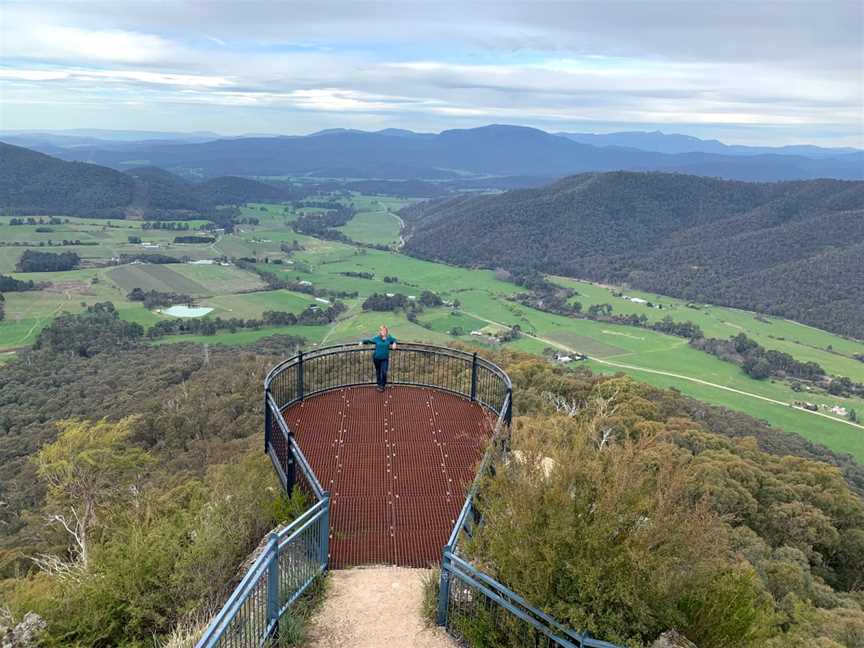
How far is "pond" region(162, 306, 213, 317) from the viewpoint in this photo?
80812 mm

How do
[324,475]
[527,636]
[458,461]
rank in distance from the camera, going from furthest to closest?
[458,461] < [324,475] < [527,636]

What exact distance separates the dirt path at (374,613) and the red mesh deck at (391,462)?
319mm

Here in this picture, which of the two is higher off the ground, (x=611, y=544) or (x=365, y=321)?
(x=611, y=544)

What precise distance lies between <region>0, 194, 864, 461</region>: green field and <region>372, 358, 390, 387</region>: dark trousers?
49418mm

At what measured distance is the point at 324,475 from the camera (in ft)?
28.4

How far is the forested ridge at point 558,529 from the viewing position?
4.82 metres

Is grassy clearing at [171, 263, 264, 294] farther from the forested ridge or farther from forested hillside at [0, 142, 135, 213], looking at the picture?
forested hillside at [0, 142, 135, 213]

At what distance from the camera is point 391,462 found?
30.2 feet

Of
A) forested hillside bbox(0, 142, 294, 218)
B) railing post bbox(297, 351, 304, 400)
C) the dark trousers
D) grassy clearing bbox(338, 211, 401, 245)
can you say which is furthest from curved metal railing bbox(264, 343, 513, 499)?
forested hillside bbox(0, 142, 294, 218)

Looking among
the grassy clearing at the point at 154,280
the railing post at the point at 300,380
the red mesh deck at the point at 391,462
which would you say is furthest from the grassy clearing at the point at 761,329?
the railing post at the point at 300,380

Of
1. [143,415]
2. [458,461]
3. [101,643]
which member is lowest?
[143,415]

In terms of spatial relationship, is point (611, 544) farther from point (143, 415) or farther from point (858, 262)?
point (858, 262)

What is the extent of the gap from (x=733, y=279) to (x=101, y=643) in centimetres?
11898

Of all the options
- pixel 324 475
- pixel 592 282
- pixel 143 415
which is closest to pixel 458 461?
pixel 324 475
